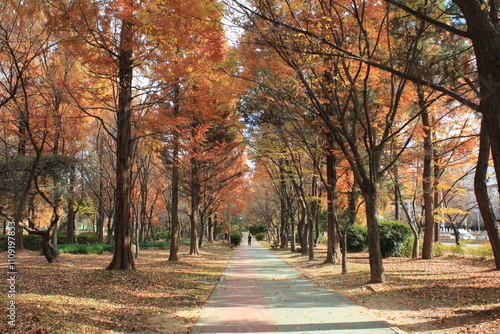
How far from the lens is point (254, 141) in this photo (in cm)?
1950

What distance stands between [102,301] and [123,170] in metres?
4.41

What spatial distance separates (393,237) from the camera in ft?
63.5

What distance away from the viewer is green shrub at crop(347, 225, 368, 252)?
2330cm

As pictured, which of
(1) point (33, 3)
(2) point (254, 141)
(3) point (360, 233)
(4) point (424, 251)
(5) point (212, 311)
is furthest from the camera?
(3) point (360, 233)

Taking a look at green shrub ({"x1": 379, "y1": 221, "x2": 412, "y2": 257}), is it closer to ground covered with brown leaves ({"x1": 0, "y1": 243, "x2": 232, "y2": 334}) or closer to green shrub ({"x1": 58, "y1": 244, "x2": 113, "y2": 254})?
ground covered with brown leaves ({"x1": 0, "y1": 243, "x2": 232, "y2": 334})

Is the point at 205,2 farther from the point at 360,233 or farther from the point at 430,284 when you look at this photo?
the point at 360,233

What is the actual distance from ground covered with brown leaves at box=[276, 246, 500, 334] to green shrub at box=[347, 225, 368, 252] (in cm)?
1073

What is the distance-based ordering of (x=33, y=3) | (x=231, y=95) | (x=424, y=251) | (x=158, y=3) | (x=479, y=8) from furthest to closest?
1. (x=424, y=251)
2. (x=231, y=95)
3. (x=158, y=3)
4. (x=33, y=3)
5. (x=479, y=8)

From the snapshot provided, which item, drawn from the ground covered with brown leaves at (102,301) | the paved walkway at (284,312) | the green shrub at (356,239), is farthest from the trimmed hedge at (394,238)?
the ground covered with brown leaves at (102,301)

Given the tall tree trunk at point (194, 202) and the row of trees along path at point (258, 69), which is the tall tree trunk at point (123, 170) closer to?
the row of trees along path at point (258, 69)

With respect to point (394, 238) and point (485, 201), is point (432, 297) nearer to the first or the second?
point (485, 201)

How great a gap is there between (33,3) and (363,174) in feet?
29.9

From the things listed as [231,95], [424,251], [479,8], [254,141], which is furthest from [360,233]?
[479,8]

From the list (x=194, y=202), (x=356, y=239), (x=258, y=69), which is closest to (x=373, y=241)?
(x=258, y=69)
